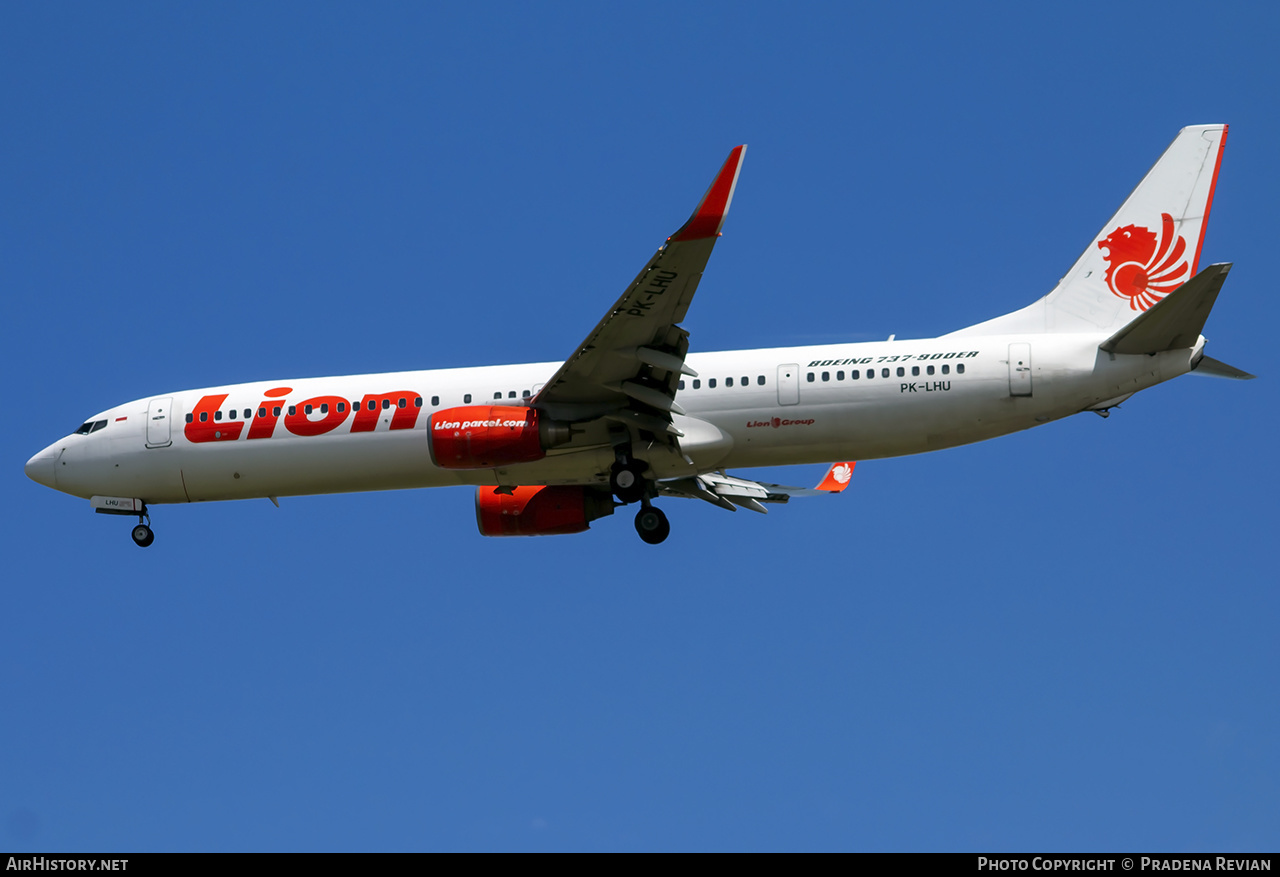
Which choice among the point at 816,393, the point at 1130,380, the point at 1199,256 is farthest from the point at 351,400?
the point at 1199,256

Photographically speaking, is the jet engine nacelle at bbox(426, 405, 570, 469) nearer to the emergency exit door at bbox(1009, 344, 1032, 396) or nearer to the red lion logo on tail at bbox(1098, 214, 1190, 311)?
the emergency exit door at bbox(1009, 344, 1032, 396)

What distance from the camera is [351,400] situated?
28016 mm

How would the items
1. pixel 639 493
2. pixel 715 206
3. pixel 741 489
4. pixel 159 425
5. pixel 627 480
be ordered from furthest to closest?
pixel 741 489, pixel 159 425, pixel 639 493, pixel 627 480, pixel 715 206

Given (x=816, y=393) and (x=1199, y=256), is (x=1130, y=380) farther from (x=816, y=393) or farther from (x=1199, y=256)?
(x=816, y=393)

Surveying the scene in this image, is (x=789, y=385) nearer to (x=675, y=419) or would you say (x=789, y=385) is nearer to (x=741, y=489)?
(x=675, y=419)

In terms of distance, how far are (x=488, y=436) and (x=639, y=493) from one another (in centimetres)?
319

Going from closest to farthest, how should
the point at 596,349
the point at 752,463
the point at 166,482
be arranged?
1. the point at 596,349
2. the point at 752,463
3. the point at 166,482

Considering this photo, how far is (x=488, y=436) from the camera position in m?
25.8

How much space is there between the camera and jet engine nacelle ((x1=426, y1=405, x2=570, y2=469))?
25719 millimetres

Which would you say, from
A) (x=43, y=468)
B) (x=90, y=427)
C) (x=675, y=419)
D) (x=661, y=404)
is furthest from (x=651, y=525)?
(x=43, y=468)

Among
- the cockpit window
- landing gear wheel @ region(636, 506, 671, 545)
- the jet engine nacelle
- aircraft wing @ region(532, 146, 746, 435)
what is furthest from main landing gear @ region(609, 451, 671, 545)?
the cockpit window

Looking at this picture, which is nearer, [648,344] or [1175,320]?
[1175,320]

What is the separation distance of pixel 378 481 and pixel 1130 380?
14.3 metres

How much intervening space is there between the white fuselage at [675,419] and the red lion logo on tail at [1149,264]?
89.1 inches
